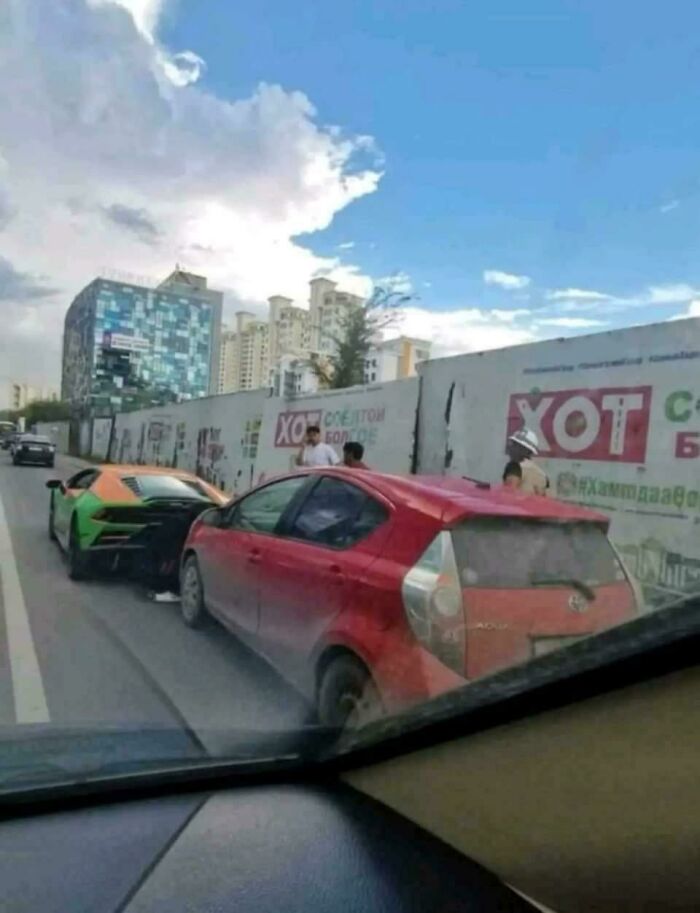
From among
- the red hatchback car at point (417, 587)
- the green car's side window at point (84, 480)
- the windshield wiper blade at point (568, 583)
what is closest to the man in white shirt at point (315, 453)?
the green car's side window at point (84, 480)

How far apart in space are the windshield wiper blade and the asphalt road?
4.03 feet

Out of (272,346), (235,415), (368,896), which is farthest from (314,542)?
(235,415)

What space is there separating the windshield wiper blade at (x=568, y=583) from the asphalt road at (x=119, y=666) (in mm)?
1230

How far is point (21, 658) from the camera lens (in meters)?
4.62

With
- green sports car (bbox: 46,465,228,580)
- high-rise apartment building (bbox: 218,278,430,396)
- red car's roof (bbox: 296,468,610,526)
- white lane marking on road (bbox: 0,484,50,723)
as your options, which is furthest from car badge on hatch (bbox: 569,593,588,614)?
high-rise apartment building (bbox: 218,278,430,396)

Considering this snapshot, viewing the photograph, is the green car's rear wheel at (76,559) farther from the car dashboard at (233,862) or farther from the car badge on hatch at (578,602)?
the car dashboard at (233,862)

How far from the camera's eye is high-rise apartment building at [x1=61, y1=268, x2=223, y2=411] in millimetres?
14242

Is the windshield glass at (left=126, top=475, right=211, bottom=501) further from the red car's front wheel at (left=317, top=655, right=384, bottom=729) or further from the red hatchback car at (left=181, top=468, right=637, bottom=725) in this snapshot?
the red car's front wheel at (left=317, top=655, right=384, bottom=729)

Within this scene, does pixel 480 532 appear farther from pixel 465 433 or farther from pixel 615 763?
pixel 465 433

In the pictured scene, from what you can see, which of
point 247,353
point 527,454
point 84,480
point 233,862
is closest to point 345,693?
point 233,862

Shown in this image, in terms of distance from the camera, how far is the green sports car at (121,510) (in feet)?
24.6

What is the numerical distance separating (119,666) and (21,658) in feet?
2.09

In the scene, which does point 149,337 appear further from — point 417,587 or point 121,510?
point 417,587

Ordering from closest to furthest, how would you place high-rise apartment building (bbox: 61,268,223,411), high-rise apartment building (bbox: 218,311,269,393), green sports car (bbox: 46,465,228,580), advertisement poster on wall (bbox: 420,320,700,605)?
advertisement poster on wall (bbox: 420,320,700,605) → green sports car (bbox: 46,465,228,580) → high-rise apartment building (bbox: 61,268,223,411) → high-rise apartment building (bbox: 218,311,269,393)
